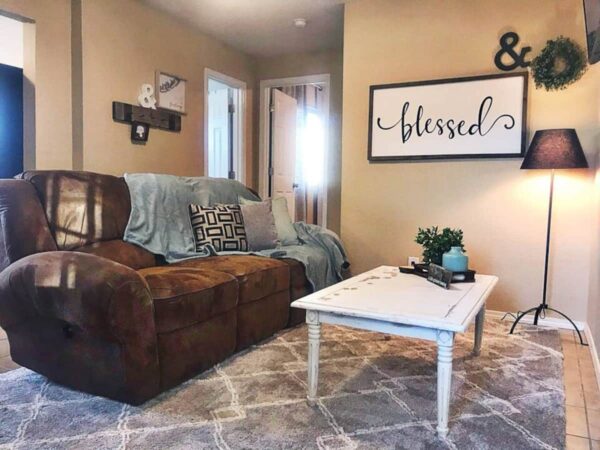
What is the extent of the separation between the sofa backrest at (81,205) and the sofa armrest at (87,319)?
1.53 feet

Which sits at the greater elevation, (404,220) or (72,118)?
(72,118)

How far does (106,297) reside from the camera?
167 cm

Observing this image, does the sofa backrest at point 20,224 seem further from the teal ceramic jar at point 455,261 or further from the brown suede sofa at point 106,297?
the teal ceramic jar at point 455,261

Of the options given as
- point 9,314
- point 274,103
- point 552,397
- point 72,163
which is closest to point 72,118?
point 72,163

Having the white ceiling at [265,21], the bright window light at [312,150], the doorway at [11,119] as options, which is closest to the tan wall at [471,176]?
the white ceiling at [265,21]

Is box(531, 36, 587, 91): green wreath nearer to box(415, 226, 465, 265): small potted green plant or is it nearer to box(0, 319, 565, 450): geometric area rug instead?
box(415, 226, 465, 265): small potted green plant

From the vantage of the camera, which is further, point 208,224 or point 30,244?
point 208,224

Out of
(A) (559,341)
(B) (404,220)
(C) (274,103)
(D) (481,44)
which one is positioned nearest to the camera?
(A) (559,341)

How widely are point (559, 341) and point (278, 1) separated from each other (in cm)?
327

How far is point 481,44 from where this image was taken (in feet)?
10.8

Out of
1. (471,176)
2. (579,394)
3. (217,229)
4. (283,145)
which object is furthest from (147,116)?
(579,394)

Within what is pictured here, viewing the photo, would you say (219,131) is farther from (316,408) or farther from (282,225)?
(316,408)

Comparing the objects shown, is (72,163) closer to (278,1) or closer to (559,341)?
(278,1)

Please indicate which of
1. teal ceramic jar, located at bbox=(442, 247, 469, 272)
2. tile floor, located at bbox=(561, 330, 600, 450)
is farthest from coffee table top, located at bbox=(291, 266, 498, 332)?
tile floor, located at bbox=(561, 330, 600, 450)
